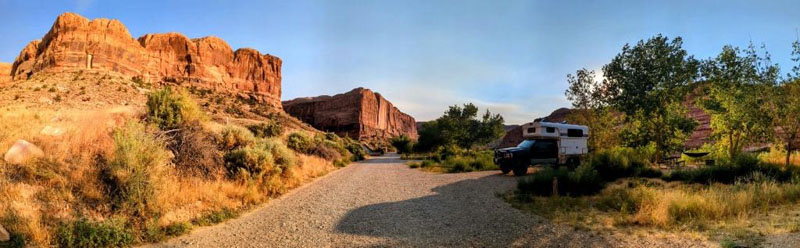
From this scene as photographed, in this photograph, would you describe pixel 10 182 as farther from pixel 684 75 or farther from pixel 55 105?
pixel 55 105

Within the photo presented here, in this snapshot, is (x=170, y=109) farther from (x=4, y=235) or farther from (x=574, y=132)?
(x=574, y=132)

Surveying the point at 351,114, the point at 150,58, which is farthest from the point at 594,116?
the point at 351,114

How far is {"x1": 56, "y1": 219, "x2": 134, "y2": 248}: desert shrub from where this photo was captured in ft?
17.4

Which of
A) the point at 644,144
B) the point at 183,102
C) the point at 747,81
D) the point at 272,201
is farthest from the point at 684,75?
the point at 183,102

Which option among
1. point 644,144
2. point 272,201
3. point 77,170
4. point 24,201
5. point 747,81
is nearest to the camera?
point 24,201

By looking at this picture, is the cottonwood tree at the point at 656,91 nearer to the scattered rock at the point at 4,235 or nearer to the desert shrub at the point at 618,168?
the desert shrub at the point at 618,168

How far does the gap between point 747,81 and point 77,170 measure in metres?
24.6

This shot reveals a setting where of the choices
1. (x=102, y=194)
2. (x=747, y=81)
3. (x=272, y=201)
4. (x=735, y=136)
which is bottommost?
(x=272, y=201)

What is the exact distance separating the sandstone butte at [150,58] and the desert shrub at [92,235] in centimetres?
6556

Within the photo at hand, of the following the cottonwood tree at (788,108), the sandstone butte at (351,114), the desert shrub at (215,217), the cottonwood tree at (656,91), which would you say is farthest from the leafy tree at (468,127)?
the sandstone butte at (351,114)

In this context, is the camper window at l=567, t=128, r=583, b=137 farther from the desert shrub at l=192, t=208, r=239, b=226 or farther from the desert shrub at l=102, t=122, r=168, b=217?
the desert shrub at l=102, t=122, r=168, b=217

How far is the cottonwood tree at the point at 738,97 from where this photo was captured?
15016mm

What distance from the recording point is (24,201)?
20.5 ft

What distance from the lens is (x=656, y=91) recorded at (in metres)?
19.1
